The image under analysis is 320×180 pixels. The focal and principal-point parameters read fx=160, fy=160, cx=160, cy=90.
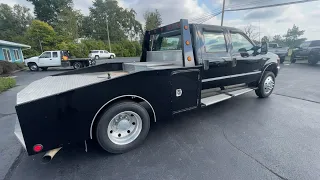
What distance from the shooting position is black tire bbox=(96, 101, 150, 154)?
2291 millimetres

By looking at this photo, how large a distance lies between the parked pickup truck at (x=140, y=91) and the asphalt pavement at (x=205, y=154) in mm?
341

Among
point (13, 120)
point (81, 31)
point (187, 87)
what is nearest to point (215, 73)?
point (187, 87)

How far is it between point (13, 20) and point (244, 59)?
52.1 meters

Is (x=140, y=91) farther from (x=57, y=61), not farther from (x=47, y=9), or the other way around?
(x=47, y=9)

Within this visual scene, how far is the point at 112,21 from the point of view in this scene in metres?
42.7

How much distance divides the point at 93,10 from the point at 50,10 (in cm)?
972

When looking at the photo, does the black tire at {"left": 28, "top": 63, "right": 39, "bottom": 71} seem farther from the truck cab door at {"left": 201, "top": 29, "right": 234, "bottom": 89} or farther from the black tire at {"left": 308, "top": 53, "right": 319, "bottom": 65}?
the black tire at {"left": 308, "top": 53, "right": 319, "bottom": 65}

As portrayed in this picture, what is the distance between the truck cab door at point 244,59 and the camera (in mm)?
3934

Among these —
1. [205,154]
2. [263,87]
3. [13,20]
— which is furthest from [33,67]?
[13,20]

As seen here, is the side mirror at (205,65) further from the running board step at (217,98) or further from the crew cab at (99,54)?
the crew cab at (99,54)

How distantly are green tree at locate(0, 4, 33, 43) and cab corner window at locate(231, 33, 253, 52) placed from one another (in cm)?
4627

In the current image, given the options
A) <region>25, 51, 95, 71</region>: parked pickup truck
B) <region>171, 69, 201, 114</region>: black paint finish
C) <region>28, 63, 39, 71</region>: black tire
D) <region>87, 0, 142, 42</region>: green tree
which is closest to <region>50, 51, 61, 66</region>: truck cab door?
<region>25, 51, 95, 71</region>: parked pickup truck

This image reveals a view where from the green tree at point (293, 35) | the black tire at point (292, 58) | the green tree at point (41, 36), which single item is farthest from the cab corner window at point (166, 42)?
the green tree at point (293, 35)

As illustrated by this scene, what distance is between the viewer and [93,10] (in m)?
42.3
